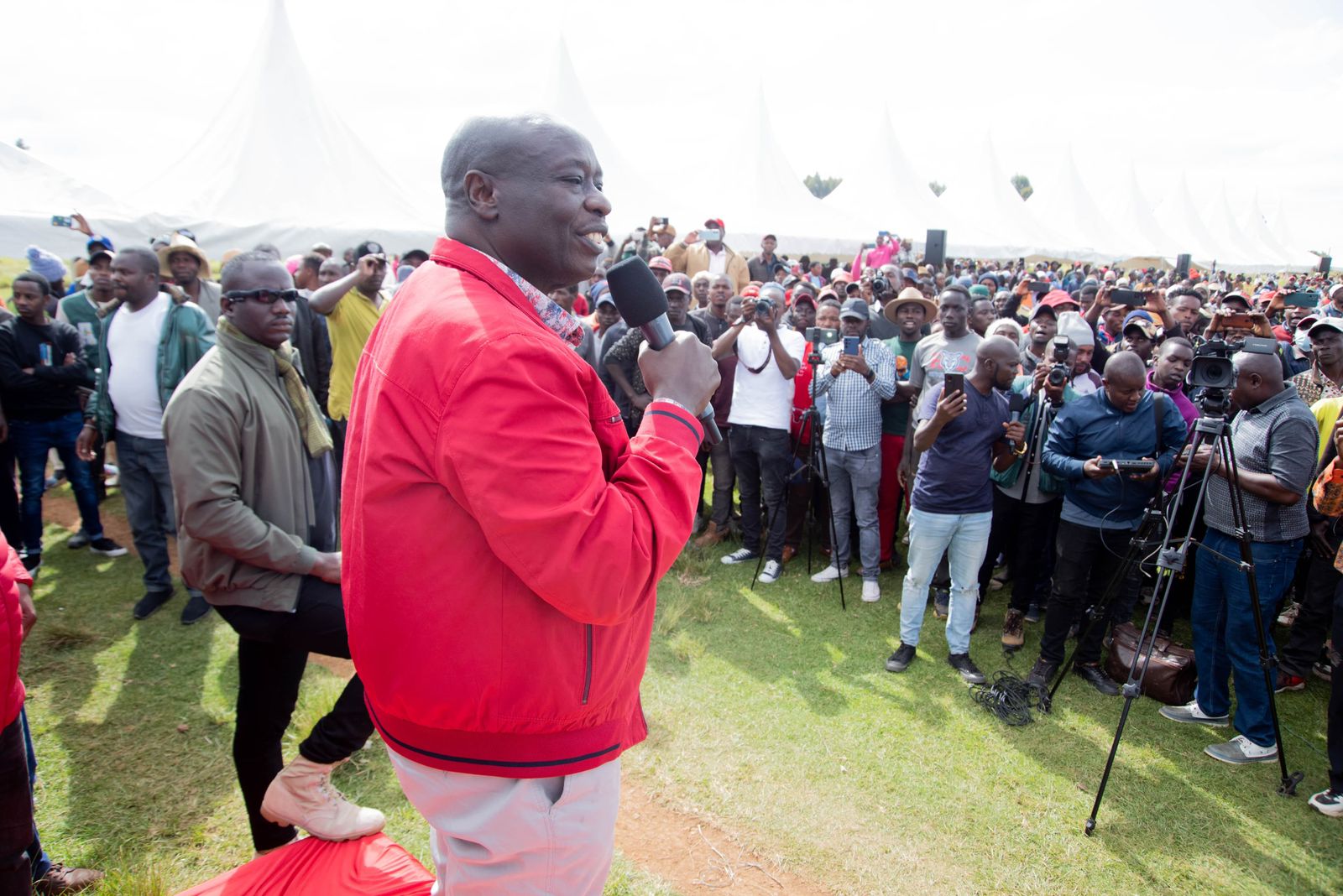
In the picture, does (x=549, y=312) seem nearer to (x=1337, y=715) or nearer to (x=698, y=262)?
(x=1337, y=715)

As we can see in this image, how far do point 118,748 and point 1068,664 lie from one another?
508 centimetres

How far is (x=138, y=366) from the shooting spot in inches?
195

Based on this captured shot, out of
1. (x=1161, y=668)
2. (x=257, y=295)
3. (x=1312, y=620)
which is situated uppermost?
(x=257, y=295)

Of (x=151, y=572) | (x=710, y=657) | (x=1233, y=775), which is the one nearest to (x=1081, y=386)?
(x=1233, y=775)

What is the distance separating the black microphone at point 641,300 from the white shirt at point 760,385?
4.52m

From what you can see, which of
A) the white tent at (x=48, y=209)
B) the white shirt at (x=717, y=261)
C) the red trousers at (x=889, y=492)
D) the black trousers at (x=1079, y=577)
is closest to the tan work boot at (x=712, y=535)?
the red trousers at (x=889, y=492)

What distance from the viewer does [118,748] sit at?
3678 mm

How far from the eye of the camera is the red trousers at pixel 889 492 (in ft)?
20.2

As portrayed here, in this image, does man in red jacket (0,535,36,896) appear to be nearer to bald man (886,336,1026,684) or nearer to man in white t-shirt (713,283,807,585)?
bald man (886,336,1026,684)

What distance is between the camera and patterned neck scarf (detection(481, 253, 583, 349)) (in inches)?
55.0

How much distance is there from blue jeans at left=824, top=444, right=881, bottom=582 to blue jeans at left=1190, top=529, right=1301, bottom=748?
2.14 m

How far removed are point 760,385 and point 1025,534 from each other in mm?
2262

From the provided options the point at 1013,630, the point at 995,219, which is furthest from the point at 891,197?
the point at 1013,630

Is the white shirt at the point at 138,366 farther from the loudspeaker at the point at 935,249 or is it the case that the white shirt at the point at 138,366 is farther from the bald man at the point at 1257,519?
the loudspeaker at the point at 935,249
